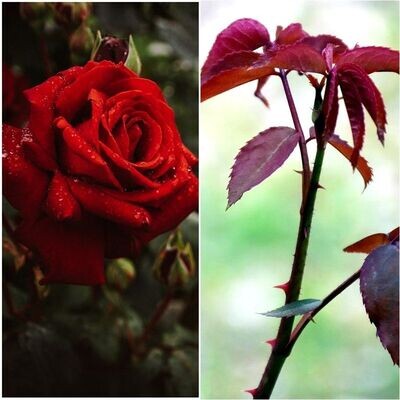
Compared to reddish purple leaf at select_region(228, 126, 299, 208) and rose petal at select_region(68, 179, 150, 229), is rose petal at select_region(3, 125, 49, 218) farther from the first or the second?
reddish purple leaf at select_region(228, 126, 299, 208)

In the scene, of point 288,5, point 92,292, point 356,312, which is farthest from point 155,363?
point 288,5

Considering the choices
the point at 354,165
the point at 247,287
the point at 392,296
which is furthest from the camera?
the point at 247,287

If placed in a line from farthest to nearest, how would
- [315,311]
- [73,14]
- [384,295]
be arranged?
[73,14]
[315,311]
[384,295]

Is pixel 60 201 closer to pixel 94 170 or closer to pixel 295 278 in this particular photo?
pixel 94 170

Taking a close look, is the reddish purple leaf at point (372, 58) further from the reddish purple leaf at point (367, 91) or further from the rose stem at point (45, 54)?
the rose stem at point (45, 54)

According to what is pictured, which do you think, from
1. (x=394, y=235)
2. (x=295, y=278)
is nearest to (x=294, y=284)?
(x=295, y=278)

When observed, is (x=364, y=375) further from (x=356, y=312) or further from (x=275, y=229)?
(x=275, y=229)

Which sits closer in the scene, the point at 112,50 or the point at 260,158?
the point at 260,158
